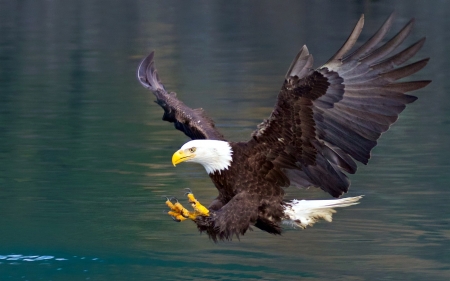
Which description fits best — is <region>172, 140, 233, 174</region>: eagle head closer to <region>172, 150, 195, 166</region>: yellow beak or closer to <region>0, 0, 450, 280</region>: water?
<region>172, 150, 195, 166</region>: yellow beak

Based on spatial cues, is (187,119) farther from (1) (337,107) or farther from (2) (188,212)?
(1) (337,107)

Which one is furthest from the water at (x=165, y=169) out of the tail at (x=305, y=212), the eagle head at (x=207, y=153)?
the eagle head at (x=207, y=153)

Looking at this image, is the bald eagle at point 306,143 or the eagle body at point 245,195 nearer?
the bald eagle at point 306,143

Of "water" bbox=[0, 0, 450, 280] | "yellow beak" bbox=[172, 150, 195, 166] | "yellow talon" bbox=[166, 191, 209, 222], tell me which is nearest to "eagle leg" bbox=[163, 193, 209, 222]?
"yellow talon" bbox=[166, 191, 209, 222]

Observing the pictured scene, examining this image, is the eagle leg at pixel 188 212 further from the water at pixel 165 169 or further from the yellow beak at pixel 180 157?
the water at pixel 165 169

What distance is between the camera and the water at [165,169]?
Result: 5.90 metres

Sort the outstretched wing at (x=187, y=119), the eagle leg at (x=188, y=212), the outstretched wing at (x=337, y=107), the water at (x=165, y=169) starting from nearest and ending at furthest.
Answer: the outstretched wing at (x=337, y=107), the eagle leg at (x=188, y=212), the water at (x=165, y=169), the outstretched wing at (x=187, y=119)

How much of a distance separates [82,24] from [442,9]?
6569 millimetres

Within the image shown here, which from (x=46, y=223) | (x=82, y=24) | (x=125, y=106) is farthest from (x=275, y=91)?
(x=82, y=24)

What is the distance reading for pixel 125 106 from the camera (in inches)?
416

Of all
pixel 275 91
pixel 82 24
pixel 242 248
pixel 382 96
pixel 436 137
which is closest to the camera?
pixel 382 96

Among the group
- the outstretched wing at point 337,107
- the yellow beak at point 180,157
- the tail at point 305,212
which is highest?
the outstretched wing at point 337,107

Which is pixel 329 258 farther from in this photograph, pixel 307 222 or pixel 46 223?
pixel 46 223

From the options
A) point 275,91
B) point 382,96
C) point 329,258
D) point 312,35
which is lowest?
point 329,258
